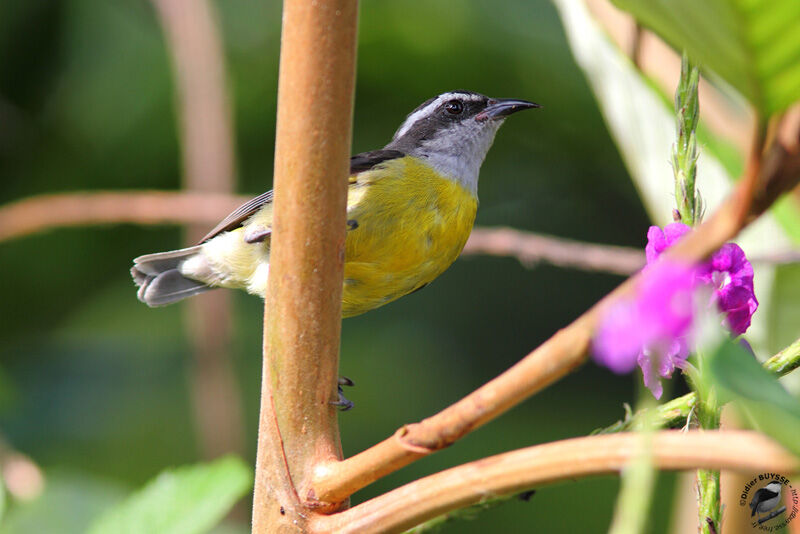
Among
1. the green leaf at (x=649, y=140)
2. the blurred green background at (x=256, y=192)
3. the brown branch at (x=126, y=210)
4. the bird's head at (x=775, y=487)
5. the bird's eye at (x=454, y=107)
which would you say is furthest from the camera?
the blurred green background at (x=256, y=192)

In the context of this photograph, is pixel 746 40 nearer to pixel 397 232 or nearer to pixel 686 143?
pixel 686 143

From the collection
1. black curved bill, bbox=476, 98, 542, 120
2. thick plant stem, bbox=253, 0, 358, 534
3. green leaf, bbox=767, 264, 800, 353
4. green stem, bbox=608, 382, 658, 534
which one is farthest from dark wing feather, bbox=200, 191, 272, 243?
green stem, bbox=608, 382, 658, 534

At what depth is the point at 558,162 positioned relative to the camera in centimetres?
368

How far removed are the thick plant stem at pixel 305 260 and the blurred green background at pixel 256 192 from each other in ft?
9.07

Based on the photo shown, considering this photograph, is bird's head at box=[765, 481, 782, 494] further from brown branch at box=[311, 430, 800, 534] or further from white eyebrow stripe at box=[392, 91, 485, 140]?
white eyebrow stripe at box=[392, 91, 485, 140]

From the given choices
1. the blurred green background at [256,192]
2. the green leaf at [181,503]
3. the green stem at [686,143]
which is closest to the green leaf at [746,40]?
the green stem at [686,143]

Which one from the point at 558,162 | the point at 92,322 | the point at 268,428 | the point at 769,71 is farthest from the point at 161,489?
the point at 92,322

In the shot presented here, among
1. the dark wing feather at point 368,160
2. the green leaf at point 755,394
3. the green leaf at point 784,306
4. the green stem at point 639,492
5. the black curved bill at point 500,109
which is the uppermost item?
the black curved bill at point 500,109

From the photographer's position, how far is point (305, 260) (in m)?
0.71

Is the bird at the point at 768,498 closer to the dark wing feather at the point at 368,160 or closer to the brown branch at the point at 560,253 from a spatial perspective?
the brown branch at the point at 560,253

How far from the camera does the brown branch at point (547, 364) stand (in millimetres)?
430

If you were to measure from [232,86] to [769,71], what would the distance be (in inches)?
139

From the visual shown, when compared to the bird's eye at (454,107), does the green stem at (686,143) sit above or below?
below

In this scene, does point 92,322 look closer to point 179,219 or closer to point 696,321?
point 179,219
